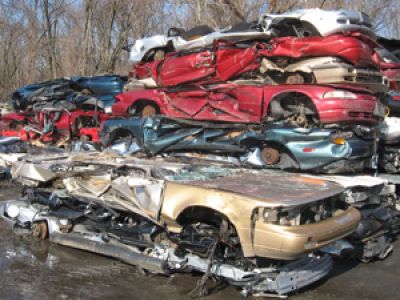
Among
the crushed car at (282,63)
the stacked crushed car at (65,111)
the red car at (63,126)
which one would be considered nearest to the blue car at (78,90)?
the stacked crushed car at (65,111)

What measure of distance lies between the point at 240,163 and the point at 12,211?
3615 mm

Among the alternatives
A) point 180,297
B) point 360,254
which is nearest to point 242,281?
point 180,297

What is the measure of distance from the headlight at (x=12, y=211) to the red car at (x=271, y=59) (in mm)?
3778

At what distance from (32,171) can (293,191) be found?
380 centimetres

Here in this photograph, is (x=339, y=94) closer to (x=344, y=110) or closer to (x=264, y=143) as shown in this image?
(x=344, y=110)

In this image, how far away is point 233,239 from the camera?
4.93 meters

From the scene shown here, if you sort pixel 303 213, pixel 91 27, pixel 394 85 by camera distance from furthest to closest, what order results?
pixel 91 27
pixel 394 85
pixel 303 213

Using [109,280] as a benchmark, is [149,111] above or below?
above

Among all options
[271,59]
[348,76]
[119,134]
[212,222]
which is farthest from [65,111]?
[212,222]

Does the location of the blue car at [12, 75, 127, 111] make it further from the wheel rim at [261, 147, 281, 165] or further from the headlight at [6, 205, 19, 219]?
the wheel rim at [261, 147, 281, 165]

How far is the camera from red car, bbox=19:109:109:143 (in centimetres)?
1273

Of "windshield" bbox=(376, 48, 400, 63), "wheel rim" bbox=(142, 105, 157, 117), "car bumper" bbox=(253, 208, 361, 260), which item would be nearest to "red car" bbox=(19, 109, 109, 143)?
"wheel rim" bbox=(142, 105, 157, 117)

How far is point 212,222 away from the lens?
5305 mm

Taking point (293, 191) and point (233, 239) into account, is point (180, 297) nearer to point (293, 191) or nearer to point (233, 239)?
point (233, 239)
